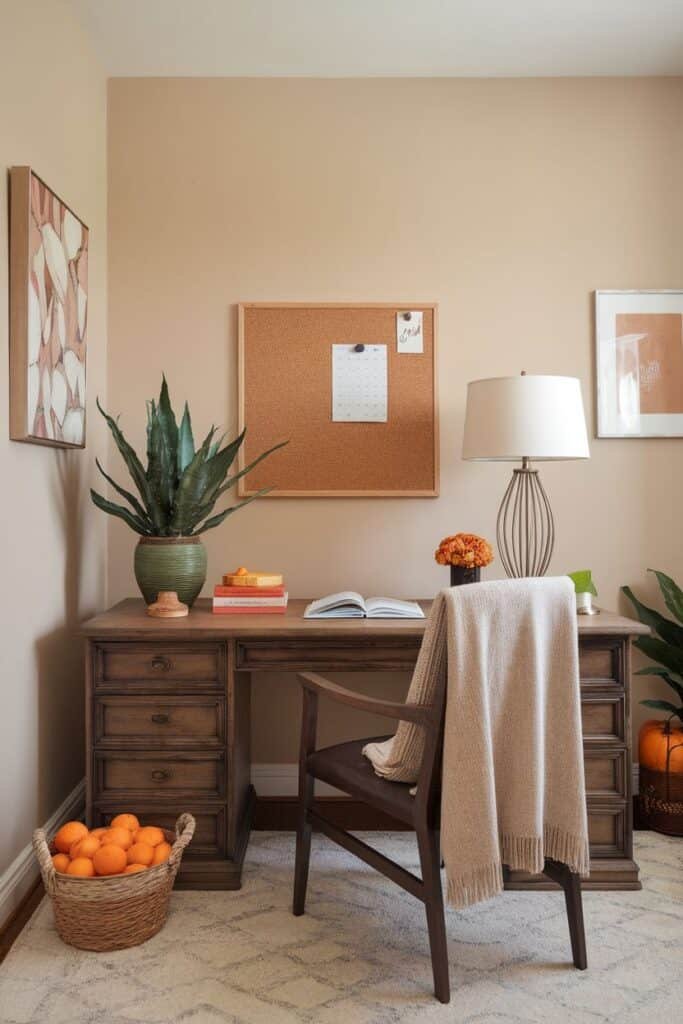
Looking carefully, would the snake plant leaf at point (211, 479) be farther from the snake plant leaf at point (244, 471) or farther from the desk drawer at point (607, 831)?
the desk drawer at point (607, 831)

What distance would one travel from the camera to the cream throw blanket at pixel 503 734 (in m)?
1.66

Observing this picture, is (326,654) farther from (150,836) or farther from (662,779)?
(662,779)

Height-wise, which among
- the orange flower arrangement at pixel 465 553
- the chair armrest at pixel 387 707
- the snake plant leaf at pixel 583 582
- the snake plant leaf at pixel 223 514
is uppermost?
the snake plant leaf at pixel 223 514

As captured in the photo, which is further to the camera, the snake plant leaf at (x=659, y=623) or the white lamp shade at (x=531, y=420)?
the snake plant leaf at (x=659, y=623)

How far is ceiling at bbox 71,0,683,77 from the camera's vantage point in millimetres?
2459

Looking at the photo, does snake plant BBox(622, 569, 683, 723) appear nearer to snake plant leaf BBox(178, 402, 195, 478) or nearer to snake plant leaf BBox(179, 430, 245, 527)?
snake plant leaf BBox(179, 430, 245, 527)

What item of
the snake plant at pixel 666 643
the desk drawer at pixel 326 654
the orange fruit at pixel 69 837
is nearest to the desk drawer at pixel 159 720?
the desk drawer at pixel 326 654

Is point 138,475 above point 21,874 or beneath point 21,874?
above

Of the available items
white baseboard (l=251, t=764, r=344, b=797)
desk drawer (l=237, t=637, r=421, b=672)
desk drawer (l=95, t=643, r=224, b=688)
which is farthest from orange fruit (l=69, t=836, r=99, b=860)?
white baseboard (l=251, t=764, r=344, b=797)

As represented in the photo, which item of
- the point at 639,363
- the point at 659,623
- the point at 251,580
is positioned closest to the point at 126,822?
the point at 251,580

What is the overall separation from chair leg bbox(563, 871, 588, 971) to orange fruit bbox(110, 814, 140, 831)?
1095mm

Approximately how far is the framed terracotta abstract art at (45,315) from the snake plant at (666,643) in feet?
6.68

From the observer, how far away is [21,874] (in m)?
2.11

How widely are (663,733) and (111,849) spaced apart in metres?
1.82
